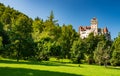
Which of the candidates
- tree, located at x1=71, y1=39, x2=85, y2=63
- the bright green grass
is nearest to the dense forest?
tree, located at x1=71, y1=39, x2=85, y2=63

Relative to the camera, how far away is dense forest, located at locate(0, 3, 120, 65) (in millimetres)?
77250

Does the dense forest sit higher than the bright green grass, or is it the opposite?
the dense forest

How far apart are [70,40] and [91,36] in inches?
461

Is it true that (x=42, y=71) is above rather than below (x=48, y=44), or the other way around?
below

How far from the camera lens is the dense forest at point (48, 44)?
77.2 m

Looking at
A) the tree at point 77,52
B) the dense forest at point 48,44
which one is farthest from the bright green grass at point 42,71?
the tree at point 77,52

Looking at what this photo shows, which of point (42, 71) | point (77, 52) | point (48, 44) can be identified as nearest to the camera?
point (42, 71)

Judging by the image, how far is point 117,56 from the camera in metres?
102

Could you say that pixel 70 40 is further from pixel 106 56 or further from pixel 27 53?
pixel 27 53

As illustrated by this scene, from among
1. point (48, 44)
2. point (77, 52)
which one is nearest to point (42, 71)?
point (48, 44)

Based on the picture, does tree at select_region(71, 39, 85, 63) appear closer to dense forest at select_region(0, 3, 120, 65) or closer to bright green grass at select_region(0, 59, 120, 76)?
dense forest at select_region(0, 3, 120, 65)

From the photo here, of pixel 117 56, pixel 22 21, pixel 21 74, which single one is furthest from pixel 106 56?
pixel 21 74

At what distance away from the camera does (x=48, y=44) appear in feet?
326

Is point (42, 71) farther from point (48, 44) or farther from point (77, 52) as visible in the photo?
point (77, 52)
